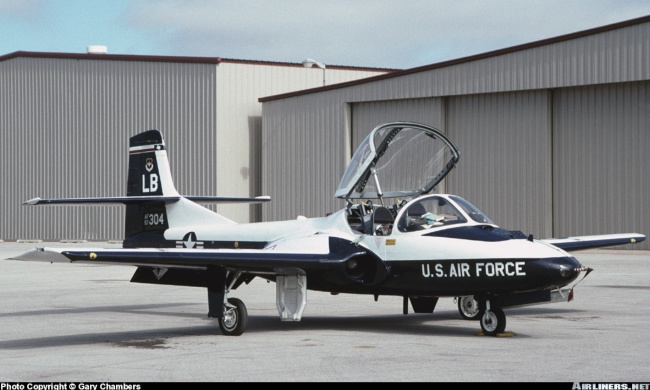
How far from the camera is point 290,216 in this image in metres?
44.1

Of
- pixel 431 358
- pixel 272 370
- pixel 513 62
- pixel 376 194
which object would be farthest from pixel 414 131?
pixel 513 62

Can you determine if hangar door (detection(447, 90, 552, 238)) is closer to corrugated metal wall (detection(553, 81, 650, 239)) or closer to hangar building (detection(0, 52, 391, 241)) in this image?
corrugated metal wall (detection(553, 81, 650, 239))

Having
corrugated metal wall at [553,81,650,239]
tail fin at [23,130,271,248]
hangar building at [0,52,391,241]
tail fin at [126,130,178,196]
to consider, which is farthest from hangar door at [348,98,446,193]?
tail fin at [23,130,271,248]

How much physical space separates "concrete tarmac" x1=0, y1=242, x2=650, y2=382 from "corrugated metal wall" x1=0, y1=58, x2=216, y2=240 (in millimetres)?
26593

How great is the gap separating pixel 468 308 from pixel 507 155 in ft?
76.3

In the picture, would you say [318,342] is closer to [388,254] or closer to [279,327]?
[388,254]

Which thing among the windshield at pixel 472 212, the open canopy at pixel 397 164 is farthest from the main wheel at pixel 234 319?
the windshield at pixel 472 212

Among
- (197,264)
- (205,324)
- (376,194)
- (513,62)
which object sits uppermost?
(513,62)

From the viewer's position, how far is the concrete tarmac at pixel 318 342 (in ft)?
30.7

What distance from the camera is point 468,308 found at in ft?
47.4

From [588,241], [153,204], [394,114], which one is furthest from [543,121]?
[153,204]

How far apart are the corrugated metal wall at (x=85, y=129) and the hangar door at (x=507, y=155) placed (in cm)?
1329

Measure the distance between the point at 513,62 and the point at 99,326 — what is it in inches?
979

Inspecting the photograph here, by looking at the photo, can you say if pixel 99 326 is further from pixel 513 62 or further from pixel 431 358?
pixel 513 62
